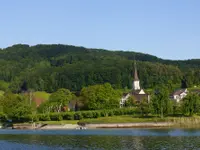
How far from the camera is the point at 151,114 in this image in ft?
365

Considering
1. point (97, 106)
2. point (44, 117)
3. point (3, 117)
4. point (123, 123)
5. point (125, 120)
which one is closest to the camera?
point (123, 123)

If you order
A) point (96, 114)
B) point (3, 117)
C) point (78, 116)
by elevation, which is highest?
point (96, 114)

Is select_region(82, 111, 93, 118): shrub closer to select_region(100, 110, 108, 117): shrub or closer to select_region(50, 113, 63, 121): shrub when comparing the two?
select_region(100, 110, 108, 117): shrub

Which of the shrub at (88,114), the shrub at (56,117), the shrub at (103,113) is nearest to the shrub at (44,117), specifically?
the shrub at (56,117)

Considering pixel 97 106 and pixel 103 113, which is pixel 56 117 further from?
pixel 97 106

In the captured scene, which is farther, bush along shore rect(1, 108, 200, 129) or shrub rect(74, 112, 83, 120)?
shrub rect(74, 112, 83, 120)

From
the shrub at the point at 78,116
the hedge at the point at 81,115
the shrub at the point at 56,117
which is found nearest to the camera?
the shrub at the point at 78,116

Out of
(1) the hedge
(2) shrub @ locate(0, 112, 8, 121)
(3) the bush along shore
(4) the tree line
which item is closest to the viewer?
(3) the bush along shore

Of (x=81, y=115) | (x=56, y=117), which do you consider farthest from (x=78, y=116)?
(x=56, y=117)

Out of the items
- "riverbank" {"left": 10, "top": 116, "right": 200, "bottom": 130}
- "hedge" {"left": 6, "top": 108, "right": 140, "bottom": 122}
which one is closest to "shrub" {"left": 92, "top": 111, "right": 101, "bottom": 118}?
"hedge" {"left": 6, "top": 108, "right": 140, "bottom": 122}

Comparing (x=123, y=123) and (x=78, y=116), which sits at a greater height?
(x=78, y=116)

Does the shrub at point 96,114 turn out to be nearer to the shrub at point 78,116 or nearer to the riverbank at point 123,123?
the shrub at point 78,116

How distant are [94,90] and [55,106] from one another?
45.1 feet

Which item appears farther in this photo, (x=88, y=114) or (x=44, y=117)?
(x=44, y=117)
